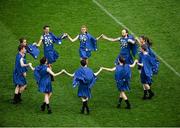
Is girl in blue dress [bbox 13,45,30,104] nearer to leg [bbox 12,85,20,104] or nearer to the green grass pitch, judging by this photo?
leg [bbox 12,85,20,104]

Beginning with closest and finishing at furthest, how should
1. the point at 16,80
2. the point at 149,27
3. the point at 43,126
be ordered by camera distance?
1. the point at 43,126
2. the point at 16,80
3. the point at 149,27

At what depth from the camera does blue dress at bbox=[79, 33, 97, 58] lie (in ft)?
73.3

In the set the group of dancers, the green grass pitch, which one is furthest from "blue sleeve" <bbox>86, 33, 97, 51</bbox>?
the green grass pitch

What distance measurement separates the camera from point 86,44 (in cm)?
2239

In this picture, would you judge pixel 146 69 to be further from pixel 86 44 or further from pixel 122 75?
pixel 86 44

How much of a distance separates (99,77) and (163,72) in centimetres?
253

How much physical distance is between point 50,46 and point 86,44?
4.56 feet

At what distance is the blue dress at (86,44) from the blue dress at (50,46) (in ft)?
2.99

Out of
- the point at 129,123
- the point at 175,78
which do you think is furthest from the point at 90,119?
the point at 175,78

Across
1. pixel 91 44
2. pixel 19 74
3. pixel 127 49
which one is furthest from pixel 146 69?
pixel 19 74

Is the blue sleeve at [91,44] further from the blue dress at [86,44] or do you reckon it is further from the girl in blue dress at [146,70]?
the girl in blue dress at [146,70]

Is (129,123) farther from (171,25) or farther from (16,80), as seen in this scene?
(171,25)

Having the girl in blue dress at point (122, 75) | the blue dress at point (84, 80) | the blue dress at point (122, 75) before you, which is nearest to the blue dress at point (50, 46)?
the blue dress at point (84, 80)

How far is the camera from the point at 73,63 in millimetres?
23672
